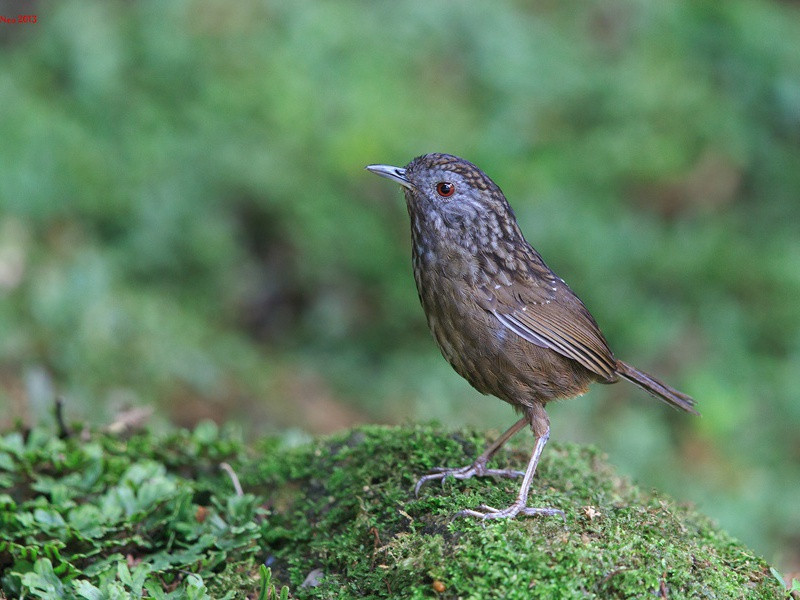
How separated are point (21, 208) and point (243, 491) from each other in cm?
534

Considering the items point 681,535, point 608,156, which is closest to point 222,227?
point 608,156

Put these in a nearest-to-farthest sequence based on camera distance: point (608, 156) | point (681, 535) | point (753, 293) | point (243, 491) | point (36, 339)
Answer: point (681, 535)
point (243, 491)
point (36, 339)
point (753, 293)
point (608, 156)

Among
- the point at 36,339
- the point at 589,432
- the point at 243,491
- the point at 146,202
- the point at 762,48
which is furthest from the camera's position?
the point at 762,48

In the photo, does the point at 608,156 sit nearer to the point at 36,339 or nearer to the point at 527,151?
the point at 527,151

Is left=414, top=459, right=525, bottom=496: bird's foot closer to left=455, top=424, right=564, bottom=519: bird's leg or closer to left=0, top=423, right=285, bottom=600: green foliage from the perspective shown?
left=455, top=424, right=564, bottom=519: bird's leg

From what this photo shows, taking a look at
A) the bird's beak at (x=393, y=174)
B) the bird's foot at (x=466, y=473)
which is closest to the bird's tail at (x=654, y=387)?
the bird's foot at (x=466, y=473)

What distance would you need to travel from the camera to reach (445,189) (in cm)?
448

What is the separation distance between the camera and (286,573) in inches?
158

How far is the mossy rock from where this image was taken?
3332 millimetres

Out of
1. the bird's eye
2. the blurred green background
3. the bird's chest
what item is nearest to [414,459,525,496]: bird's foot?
the bird's chest

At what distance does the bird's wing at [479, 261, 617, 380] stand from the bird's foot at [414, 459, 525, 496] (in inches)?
24.1

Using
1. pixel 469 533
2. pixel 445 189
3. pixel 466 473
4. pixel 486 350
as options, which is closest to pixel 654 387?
pixel 486 350

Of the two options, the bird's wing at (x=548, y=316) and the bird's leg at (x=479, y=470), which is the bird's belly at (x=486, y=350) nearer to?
the bird's wing at (x=548, y=316)

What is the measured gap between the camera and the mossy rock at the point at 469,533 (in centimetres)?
333
